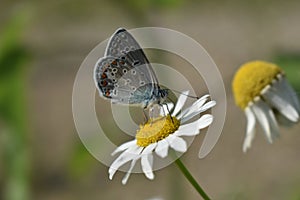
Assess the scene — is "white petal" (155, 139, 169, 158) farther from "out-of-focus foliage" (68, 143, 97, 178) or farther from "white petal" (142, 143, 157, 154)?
"out-of-focus foliage" (68, 143, 97, 178)

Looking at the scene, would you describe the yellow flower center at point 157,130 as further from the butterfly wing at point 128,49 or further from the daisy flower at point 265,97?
the daisy flower at point 265,97

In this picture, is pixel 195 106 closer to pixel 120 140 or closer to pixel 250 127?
pixel 250 127

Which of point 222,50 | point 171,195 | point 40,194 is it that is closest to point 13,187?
point 171,195

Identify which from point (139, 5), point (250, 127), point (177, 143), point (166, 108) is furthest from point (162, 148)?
point (139, 5)

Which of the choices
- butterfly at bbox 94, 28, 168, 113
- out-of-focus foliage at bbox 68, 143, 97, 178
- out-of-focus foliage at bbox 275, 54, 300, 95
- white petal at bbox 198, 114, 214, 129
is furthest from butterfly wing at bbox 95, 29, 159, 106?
out-of-focus foliage at bbox 68, 143, 97, 178

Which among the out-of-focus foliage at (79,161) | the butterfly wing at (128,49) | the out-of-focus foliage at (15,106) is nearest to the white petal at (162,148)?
the butterfly wing at (128,49)
